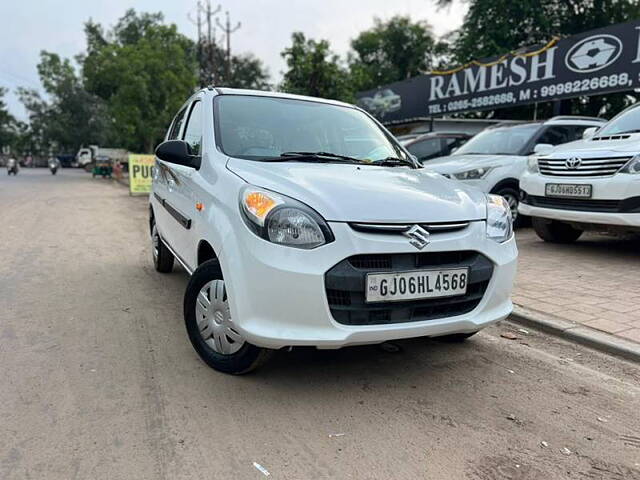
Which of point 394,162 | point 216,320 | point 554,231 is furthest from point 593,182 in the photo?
point 216,320

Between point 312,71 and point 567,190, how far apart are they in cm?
1279

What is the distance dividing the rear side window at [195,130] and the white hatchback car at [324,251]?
0.54ft

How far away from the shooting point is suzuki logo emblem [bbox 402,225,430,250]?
8.79 ft

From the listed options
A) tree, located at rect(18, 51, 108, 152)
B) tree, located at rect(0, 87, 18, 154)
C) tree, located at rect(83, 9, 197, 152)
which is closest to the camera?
tree, located at rect(83, 9, 197, 152)

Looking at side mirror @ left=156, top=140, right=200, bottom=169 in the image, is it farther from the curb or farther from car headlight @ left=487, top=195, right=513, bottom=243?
the curb

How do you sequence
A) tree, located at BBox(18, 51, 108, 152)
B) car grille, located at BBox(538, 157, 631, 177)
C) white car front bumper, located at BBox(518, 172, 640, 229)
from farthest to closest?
tree, located at BBox(18, 51, 108, 152) → car grille, located at BBox(538, 157, 631, 177) → white car front bumper, located at BBox(518, 172, 640, 229)

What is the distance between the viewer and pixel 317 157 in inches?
139

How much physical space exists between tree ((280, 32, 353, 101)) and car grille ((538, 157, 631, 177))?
476 inches

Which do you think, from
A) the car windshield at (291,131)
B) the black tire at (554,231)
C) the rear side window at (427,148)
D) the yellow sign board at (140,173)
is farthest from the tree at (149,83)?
the car windshield at (291,131)

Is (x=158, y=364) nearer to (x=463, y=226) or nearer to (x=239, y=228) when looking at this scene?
(x=239, y=228)

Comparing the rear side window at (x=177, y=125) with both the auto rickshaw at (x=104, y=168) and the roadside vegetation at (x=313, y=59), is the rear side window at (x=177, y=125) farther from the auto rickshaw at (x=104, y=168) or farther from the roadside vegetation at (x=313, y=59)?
the auto rickshaw at (x=104, y=168)

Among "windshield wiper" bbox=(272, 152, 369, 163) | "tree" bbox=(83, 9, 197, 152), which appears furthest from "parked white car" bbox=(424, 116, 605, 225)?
"tree" bbox=(83, 9, 197, 152)

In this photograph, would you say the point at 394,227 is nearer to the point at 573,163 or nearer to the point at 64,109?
the point at 573,163

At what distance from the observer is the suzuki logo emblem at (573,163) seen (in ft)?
20.0
